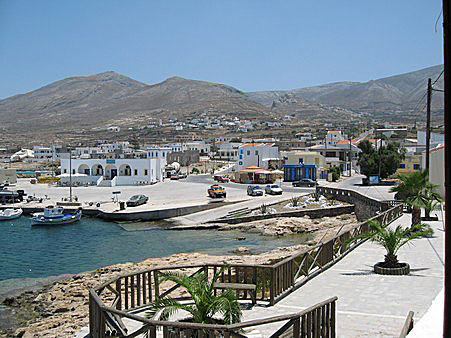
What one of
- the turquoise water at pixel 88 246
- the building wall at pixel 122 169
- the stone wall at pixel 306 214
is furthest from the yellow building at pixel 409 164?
the turquoise water at pixel 88 246

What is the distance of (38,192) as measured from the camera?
59.8 m

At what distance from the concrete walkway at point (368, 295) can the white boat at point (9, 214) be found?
121 feet

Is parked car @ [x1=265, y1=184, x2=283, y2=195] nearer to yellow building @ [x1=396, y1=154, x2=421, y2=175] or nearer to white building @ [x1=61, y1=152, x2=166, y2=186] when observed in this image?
yellow building @ [x1=396, y1=154, x2=421, y2=175]

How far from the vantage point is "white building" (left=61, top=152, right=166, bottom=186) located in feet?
219

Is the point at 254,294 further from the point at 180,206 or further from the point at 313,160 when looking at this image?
the point at 313,160

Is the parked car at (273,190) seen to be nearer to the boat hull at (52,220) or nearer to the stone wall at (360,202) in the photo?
the stone wall at (360,202)

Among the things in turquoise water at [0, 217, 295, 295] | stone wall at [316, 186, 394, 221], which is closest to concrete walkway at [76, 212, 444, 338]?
turquoise water at [0, 217, 295, 295]

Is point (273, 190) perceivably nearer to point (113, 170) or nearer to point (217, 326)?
point (113, 170)

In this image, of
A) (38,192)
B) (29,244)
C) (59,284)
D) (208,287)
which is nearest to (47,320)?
(59,284)

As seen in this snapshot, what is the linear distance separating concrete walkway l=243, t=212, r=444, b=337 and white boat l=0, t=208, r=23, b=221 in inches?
1450

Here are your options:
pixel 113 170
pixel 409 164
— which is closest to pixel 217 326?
pixel 409 164

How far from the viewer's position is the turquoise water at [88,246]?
970 inches

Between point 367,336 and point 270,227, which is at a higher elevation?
point 367,336

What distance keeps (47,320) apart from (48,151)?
11251cm
